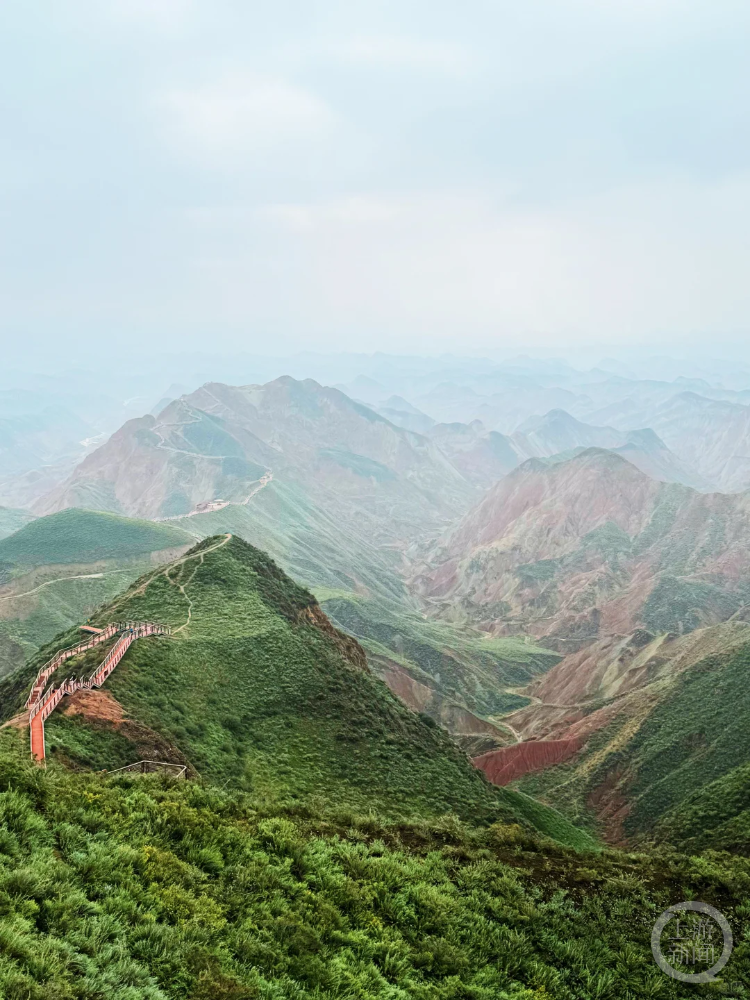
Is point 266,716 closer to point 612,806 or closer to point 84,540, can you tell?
point 612,806

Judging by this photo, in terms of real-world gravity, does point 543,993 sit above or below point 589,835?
above

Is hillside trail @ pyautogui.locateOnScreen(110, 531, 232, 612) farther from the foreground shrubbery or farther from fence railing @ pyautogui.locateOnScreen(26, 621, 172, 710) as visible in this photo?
the foreground shrubbery

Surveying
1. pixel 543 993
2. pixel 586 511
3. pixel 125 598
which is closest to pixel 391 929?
pixel 543 993

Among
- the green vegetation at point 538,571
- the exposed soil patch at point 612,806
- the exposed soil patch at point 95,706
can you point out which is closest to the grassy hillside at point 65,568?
the exposed soil patch at point 95,706

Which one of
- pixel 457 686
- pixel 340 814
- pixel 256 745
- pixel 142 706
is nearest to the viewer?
pixel 340 814

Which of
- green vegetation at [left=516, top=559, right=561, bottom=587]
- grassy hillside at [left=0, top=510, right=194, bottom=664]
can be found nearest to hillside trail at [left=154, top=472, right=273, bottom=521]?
grassy hillside at [left=0, top=510, right=194, bottom=664]

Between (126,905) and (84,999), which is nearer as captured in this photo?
(84,999)

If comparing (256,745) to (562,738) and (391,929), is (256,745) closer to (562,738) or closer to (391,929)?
(391,929)
